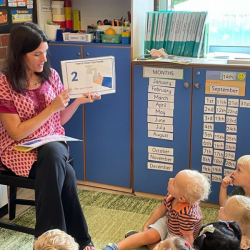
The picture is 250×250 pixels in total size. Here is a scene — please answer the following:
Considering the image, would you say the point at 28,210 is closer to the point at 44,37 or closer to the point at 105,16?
the point at 44,37

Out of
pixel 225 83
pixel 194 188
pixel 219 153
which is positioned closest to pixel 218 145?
pixel 219 153

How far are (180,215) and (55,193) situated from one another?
64 centimetres

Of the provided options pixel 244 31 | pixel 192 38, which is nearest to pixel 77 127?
pixel 192 38

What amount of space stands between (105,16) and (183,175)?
1.47m

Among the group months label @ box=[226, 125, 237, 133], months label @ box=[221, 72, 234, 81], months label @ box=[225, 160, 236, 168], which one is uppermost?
months label @ box=[221, 72, 234, 81]

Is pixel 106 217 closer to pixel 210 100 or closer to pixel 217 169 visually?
pixel 217 169

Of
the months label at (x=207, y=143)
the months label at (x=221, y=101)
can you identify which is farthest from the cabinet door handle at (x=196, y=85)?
the months label at (x=207, y=143)

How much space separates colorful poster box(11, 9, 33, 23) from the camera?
2803mm

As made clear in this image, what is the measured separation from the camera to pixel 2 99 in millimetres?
2238

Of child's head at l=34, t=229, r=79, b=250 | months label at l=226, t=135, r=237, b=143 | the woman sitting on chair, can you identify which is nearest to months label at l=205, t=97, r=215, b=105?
months label at l=226, t=135, r=237, b=143

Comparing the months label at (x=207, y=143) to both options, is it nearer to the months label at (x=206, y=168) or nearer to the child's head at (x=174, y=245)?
the months label at (x=206, y=168)

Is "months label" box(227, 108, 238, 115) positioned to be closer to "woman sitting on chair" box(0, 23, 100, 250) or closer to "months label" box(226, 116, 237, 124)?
"months label" box(226, 116, 237, 124)

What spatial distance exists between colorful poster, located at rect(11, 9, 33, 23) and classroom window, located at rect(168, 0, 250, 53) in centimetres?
103

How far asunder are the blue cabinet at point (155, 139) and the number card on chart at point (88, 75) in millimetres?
318
